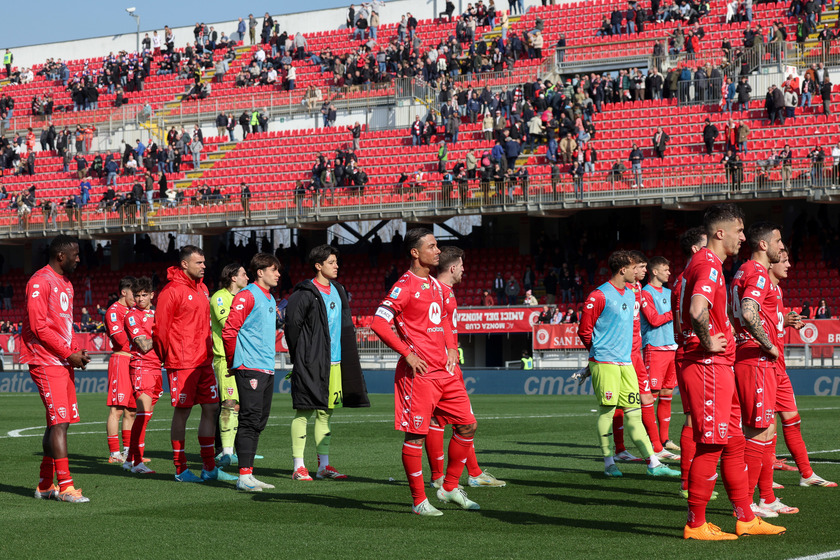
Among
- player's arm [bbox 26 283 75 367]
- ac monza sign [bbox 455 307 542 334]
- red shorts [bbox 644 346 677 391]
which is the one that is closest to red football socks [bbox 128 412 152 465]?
player's arm [bbox 26 283 75 367]

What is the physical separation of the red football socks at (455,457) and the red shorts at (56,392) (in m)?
3.30

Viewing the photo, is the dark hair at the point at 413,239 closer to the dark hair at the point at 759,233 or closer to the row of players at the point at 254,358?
the row of players at the point at 254,358

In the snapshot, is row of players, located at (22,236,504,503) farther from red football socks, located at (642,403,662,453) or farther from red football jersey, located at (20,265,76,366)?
red football socks, located at (642,403,662,453)

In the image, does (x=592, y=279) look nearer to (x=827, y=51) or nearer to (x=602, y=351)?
(x=827, y=51)

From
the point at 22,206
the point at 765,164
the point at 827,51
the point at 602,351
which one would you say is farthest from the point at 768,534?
the point at 22,206

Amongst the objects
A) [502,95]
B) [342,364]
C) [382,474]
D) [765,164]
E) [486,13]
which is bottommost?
[382,474]

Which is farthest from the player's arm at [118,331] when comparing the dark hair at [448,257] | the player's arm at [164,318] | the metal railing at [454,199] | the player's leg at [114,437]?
the metal railing at [454,199]

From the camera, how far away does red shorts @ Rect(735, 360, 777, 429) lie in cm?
819

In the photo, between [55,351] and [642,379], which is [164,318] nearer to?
[55,351]

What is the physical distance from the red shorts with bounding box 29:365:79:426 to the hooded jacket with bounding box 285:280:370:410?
7.36ft

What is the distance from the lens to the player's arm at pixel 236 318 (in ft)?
36.4

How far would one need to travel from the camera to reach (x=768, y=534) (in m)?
7.70

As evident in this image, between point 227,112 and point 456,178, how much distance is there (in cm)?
1521

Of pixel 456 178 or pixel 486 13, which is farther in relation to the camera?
pixel 486 13
